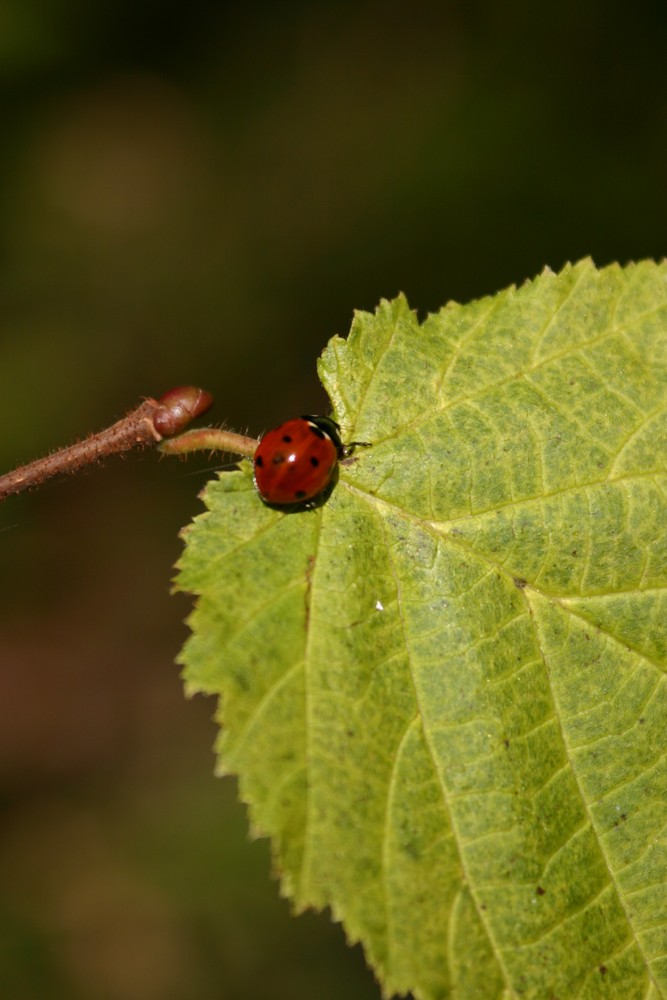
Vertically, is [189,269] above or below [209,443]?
above

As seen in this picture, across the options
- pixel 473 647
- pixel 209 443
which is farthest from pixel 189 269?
pixel 473 647

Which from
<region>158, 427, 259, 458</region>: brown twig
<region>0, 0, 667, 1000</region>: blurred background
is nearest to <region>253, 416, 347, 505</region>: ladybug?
<region>158, 427, 259, 458</region>: brown twig

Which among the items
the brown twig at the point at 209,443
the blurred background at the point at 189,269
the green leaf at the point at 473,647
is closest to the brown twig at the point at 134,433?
the brown twig at the point at 209,443

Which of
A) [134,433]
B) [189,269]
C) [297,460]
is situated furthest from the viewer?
[189,269]

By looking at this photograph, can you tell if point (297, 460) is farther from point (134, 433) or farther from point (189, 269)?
point (189, 269)

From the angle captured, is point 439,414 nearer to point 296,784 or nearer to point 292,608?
point 292,608
